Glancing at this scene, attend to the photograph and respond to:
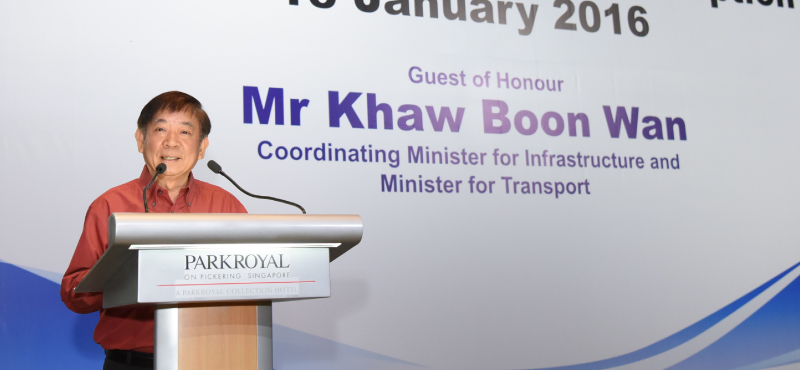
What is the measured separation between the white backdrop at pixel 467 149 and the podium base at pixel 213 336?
52.0 inches

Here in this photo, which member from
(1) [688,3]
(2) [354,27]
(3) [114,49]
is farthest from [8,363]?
(1) [688,3]

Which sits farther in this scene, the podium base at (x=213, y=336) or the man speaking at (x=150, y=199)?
the man speaking at (x=150, y=199)

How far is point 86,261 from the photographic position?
147 centimetres

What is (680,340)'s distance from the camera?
2969 millimetres

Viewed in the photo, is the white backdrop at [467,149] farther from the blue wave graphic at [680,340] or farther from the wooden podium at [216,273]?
the wooden podium at [216,273]

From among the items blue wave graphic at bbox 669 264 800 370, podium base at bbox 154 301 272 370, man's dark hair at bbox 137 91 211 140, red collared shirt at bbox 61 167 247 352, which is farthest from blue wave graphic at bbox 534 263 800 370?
podium base at bbox 154 301 272 370

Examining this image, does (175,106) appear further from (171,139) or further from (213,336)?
(213,336)

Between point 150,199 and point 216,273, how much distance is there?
79 centimetres

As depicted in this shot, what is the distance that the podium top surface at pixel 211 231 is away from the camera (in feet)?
3.38

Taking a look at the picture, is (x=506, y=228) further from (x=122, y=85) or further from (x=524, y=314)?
(x=122, y=85)

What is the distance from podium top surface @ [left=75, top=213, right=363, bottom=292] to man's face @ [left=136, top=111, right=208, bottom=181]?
26.5 inches

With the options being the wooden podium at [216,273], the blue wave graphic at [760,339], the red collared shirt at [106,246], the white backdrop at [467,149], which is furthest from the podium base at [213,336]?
the blue wave graphic at [760,339]


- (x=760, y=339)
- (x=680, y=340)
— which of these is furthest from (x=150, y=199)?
(x=760, y=339)

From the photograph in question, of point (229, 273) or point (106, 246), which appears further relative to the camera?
point (106, 246)
